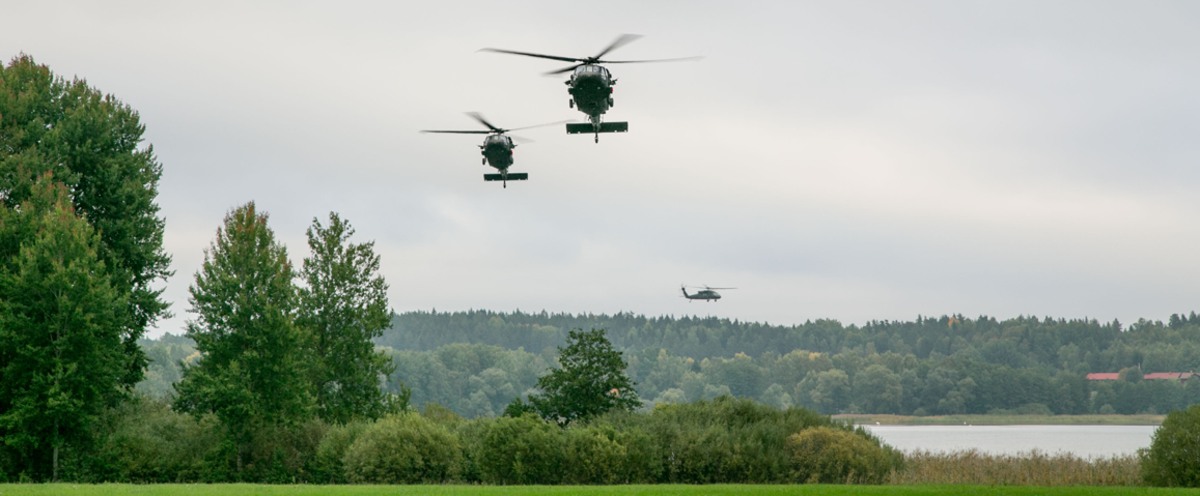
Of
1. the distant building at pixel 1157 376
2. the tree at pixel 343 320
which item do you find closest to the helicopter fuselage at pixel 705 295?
the tree at pixel 343 320

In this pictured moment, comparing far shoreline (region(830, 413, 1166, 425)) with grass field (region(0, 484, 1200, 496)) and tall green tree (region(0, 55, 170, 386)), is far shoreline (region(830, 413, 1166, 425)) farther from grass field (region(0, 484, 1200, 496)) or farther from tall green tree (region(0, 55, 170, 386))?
grass field (region(0, 484, 1200, 496))

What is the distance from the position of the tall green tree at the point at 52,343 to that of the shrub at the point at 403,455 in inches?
430

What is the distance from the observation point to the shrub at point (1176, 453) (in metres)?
42.5

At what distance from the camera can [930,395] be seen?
17962 centimetres

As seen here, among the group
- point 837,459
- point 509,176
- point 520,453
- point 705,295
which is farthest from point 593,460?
point 705,295

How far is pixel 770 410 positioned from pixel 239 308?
73.6ft

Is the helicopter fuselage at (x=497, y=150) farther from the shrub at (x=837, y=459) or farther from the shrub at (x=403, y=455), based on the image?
the shrub at (x=837, y=459)

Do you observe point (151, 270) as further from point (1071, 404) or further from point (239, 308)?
point (1071, 404)

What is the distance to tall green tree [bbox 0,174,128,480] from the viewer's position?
49281 millimetres

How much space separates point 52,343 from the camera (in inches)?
1960

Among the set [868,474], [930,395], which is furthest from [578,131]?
[930,395]

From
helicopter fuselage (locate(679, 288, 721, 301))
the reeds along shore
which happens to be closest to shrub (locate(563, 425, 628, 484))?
the reeds along shore

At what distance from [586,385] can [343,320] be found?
13893mm

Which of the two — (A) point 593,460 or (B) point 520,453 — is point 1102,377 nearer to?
(A) point 593,460
